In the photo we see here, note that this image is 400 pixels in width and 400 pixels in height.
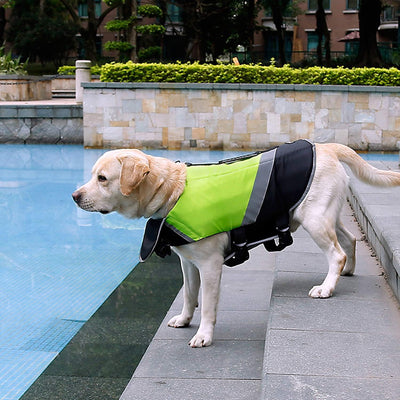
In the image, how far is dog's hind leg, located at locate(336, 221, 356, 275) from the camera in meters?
4.54

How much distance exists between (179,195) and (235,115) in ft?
38.1

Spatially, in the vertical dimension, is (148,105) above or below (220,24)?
below

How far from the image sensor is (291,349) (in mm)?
3314

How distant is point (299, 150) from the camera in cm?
420

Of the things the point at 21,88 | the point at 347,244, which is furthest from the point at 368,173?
the point at 21,88

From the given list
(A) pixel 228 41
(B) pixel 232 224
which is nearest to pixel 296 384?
(B) pixel 232 224

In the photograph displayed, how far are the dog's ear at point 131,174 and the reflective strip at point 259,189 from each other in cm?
65

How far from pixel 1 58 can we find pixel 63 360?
21356mm

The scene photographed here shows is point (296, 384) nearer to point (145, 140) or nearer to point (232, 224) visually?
point (232, 224)

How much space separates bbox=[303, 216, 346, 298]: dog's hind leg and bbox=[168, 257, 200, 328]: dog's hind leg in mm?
665

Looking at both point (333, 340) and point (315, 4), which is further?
point (315, 4)

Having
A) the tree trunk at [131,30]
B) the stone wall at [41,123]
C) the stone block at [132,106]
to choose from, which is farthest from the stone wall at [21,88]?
the stone block at [132,106]

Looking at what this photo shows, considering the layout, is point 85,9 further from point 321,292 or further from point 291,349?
point 291,349

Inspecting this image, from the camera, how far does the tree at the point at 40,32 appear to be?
3566cm
